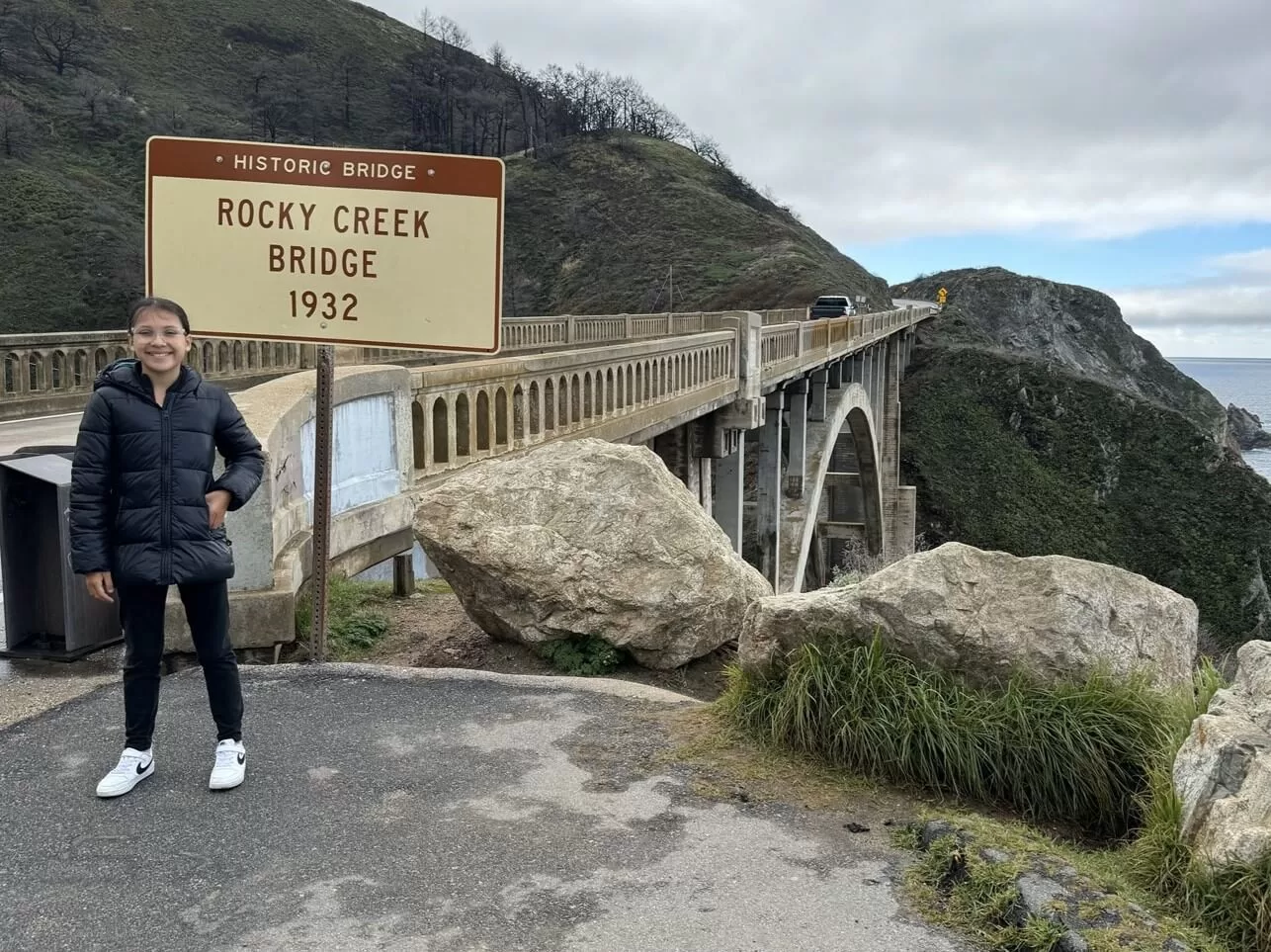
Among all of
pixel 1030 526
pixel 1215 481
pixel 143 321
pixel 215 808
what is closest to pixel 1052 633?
pixel 215 808

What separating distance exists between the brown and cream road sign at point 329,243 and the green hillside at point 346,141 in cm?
4718

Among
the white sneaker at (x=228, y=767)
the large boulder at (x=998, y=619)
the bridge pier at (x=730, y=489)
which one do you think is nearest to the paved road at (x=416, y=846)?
the white sneaker at (x=228, y=767)

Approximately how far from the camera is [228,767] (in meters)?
3.52

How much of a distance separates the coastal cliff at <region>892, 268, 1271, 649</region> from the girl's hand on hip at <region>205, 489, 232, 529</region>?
50.5 meters

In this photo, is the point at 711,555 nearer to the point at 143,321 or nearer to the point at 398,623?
the point at 398,623

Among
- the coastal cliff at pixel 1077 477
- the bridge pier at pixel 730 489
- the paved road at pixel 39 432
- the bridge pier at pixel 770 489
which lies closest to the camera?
the paved road at pixel 39 432

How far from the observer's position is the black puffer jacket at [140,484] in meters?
3.31

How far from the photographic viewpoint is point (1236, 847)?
252 cm

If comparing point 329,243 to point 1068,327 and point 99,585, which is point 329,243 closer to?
point 99,585

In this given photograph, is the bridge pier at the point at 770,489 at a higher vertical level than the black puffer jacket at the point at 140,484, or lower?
lower

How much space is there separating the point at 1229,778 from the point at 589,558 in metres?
2.94

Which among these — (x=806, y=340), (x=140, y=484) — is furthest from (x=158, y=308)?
(x=806, y=340)

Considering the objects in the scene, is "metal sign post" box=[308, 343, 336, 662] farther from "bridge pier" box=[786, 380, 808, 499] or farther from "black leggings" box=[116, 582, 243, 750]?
"bridge pier" box=[786, 380, 808, 499]

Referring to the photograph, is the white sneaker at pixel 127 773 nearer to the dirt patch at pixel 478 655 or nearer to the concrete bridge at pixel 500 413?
the concrete bridge at pixel 500 413
